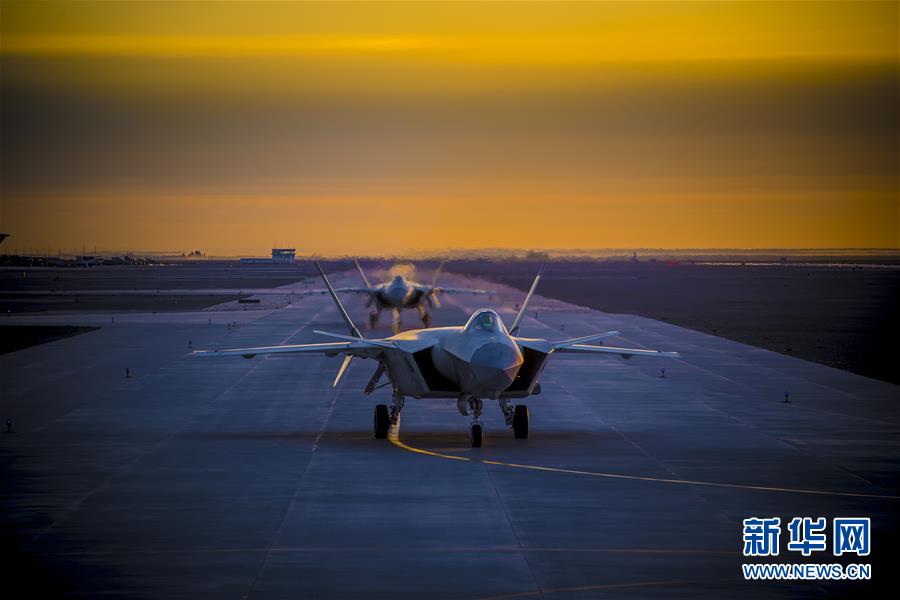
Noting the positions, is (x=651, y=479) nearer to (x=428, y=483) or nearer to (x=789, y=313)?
(x=428, y=483)

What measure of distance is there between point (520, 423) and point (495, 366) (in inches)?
137

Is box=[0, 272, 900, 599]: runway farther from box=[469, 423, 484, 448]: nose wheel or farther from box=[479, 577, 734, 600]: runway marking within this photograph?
box=[469, 423, 484, 448]: nose wheel

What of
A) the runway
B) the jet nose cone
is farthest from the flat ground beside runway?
the jet nose cone

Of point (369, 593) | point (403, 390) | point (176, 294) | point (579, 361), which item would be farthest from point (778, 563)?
point (176, 294)

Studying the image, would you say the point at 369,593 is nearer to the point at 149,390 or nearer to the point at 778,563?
the point at 778,563

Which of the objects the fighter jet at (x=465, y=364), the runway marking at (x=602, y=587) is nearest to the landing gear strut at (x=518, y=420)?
the fighter jet at (x=465, y=364)

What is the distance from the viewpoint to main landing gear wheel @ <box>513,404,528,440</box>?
2769 centimetres

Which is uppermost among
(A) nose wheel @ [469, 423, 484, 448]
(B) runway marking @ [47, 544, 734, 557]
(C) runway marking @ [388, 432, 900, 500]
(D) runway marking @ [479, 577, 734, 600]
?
(A) nose wheel @ [469, 423, 484, 448]

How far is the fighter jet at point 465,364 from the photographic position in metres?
24.9

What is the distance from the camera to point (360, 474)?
2311cm

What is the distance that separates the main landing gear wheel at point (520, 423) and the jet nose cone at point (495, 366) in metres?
2.87

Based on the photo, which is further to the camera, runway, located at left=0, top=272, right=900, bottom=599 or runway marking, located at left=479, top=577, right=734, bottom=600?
runway, located at left=0, top=272, right=900, bottom=599

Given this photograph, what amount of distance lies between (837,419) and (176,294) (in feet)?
289

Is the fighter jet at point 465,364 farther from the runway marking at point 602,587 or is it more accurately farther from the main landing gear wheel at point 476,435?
the runway marking at point 602,587
